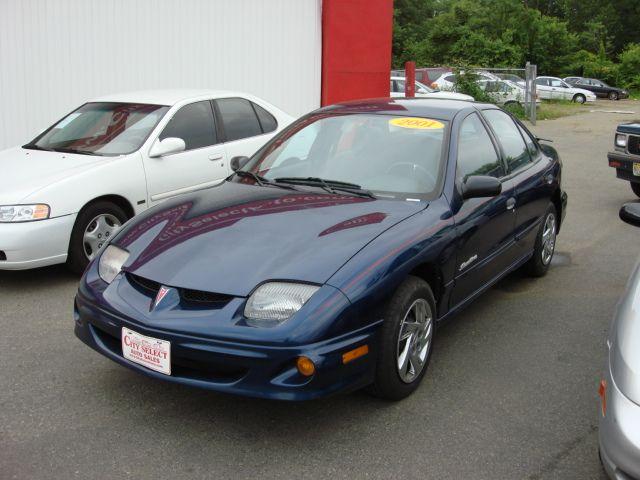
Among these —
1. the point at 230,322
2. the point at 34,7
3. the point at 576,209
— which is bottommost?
the point at 576,209

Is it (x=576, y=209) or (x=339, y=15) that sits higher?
(x=339, y=15)

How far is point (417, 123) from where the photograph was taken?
4555mm

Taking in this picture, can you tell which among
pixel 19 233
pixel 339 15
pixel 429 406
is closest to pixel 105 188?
pixel 19 233

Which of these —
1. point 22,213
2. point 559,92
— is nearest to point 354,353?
point 22,213

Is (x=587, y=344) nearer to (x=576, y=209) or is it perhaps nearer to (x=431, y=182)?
(x=431, y=182)

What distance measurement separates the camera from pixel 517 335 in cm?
469

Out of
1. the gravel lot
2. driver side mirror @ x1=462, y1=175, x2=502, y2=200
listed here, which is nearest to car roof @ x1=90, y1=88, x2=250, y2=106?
the gravel lot

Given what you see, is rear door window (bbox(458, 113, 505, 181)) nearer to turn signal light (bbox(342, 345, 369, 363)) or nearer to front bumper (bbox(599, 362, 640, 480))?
turn signal light (bbox(342, 345, 369, 363))

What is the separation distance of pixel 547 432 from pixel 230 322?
1.62 metres

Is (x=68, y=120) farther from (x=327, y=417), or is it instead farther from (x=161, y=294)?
(x=327, y=417)

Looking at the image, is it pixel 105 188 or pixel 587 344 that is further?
pixel 105 188

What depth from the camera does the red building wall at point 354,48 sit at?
12.0 metres

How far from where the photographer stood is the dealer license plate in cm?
318

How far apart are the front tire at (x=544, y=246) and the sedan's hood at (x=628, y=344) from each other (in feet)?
8.45
